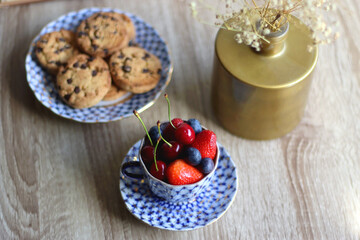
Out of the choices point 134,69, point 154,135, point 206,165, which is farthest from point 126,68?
point 206,165

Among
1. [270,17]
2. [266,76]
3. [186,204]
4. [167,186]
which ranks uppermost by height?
[270,17]

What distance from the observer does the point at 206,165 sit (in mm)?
854

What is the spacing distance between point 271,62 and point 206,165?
0.29 metres

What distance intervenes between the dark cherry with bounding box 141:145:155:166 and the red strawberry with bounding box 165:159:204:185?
0.04m

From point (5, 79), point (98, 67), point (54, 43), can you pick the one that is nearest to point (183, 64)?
point (98, 67)

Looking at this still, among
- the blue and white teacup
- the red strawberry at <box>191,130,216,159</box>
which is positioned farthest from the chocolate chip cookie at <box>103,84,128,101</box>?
the red strawberry at <box>191,130,216,159</box>

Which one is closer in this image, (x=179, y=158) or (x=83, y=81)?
(x=179, y=158)

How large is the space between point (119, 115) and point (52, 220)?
0.32m

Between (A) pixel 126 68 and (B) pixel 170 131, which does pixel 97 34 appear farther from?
(B) pixel 170 131

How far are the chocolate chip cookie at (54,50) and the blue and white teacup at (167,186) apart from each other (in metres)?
0.41

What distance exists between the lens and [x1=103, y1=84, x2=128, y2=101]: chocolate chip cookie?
1.16 metres

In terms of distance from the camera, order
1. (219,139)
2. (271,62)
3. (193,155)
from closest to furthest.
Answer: (193,155), (271,62), (219,139)

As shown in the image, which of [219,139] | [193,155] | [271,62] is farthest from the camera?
[219,139]

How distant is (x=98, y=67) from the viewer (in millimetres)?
1149
